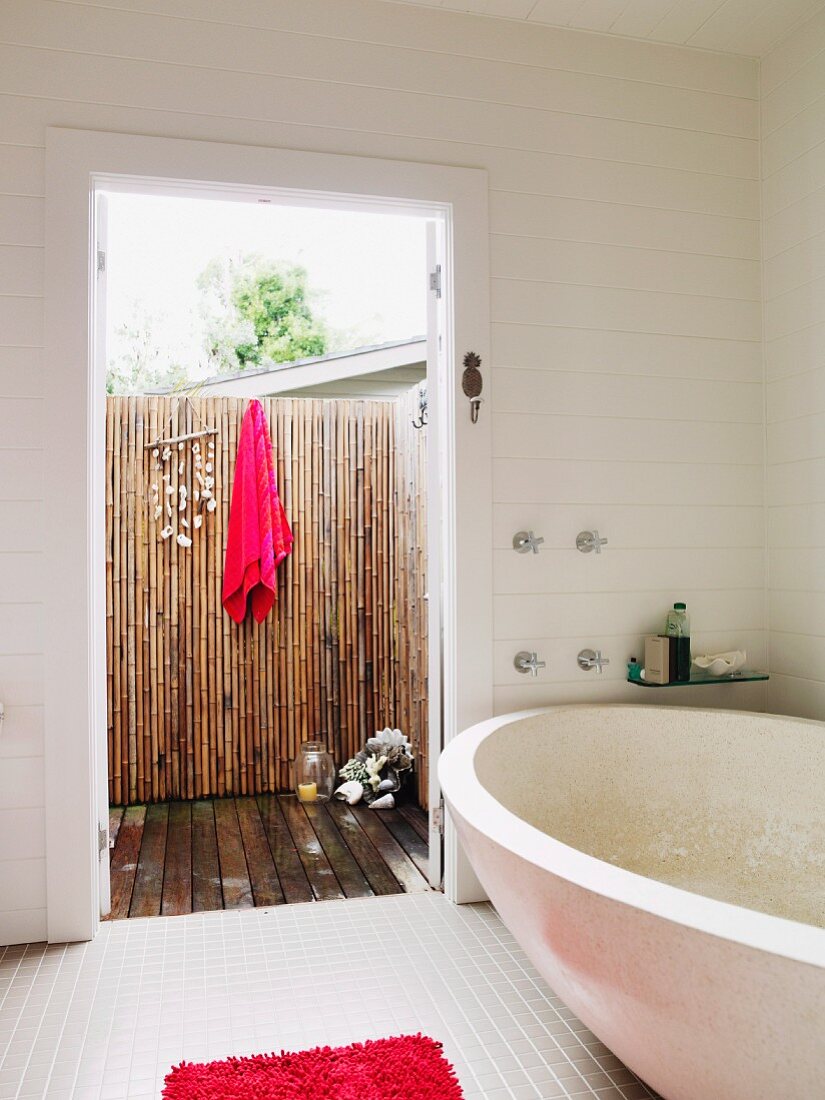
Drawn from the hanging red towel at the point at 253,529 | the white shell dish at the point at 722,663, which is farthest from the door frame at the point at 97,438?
the hanging red towel at the point at 253,529

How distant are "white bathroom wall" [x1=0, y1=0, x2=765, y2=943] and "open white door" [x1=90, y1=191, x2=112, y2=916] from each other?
0.18 m

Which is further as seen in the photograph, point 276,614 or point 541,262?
point 276,614

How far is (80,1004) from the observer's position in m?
2.16

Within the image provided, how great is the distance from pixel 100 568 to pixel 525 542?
4.45ft

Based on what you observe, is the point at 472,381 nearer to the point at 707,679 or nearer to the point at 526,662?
the point at 526,662

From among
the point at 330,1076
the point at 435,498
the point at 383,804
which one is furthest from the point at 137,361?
the point at 330,1076

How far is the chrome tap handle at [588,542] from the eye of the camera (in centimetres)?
285

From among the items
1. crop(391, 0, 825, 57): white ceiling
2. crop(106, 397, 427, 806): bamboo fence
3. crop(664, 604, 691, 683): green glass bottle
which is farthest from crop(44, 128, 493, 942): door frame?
crop(106, 397, 427, 806): bamboo fence

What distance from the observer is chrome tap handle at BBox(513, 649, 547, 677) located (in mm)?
2793

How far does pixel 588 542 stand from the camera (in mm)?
2850

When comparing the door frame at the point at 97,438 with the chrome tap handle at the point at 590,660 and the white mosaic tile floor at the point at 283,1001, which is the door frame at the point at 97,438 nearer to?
the white mosaic tile floor at the point at 283,1001

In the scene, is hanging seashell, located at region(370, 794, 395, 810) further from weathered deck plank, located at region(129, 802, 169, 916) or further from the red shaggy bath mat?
the red shaggy bath mat

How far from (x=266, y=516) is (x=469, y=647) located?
183 cm

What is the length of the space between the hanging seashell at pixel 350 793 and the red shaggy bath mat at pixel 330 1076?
2157 mm
